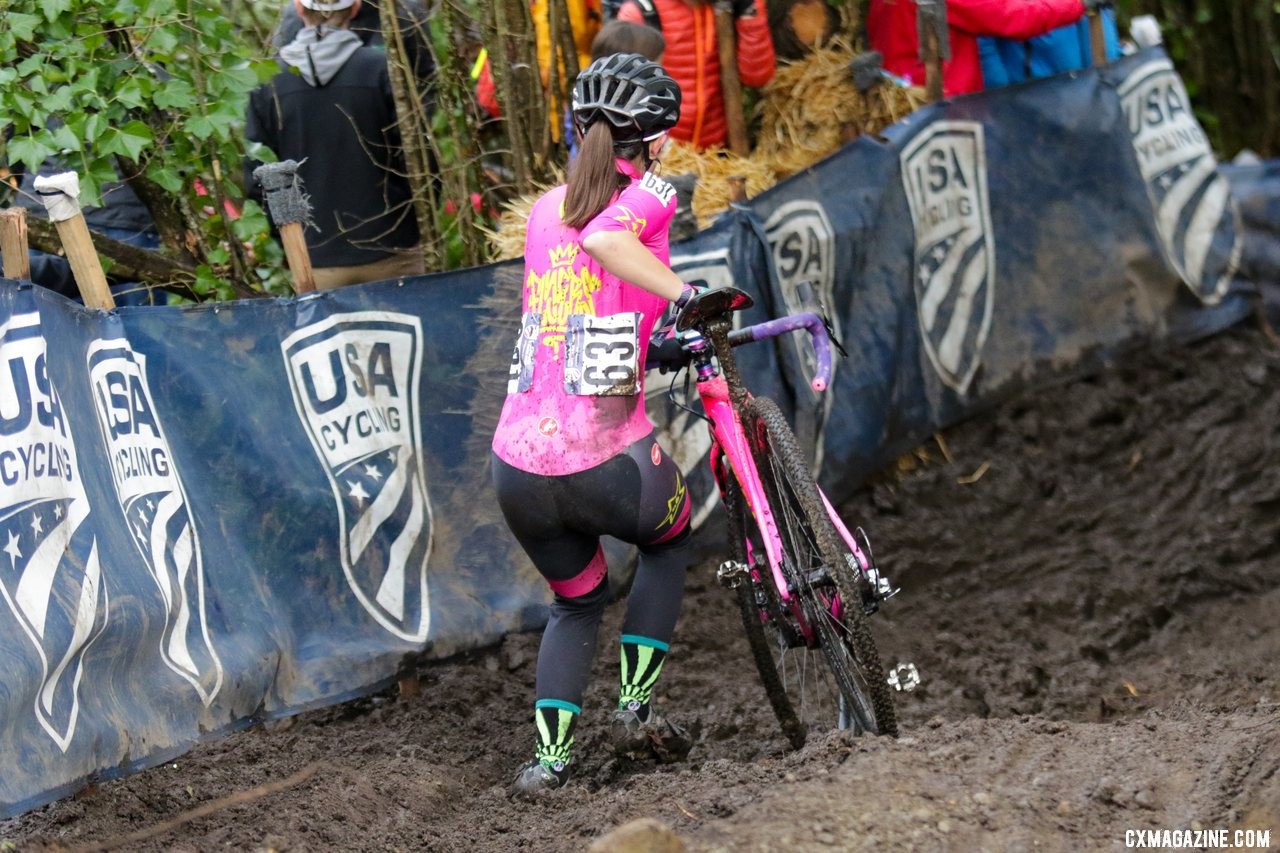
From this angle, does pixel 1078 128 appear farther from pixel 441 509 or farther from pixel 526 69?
pixel 441 509

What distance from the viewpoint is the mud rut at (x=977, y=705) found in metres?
3.85

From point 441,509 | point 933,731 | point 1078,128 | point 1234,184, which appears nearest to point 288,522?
point 441,509

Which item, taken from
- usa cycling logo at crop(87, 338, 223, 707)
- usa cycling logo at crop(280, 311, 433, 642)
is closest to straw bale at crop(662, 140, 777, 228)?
usa cycling logo at crop(280, 311, 433, 642)

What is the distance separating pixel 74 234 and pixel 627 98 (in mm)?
1864

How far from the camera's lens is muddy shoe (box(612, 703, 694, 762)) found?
483 centimetres

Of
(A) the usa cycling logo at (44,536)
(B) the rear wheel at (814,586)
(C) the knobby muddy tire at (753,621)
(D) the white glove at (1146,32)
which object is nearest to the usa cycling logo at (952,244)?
(D) the white glove at (1146,32)

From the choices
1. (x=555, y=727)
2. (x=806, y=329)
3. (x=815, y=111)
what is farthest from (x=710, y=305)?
(x=815, y=111)

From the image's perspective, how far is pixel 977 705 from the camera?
5.72 meters

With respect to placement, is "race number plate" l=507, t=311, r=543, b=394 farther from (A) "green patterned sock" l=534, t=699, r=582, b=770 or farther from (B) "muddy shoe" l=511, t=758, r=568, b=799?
(B) "muddy shoe" l=511, t=758, r=568, b=799

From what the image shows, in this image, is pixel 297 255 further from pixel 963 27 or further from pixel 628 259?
pixel 963 27

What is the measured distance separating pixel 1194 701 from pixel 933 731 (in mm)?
1487

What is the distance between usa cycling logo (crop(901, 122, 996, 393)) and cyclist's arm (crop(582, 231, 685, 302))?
11.3 ft

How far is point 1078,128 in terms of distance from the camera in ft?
26.9

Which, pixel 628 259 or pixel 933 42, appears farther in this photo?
pixel 933 42
